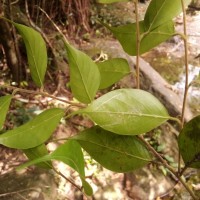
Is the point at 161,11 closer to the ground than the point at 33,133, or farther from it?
farther from it

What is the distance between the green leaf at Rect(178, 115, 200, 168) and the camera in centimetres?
30

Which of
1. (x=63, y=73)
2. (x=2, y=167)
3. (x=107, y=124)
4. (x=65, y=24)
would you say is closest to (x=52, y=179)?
(x=2, y=167)

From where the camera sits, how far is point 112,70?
1.44 feet

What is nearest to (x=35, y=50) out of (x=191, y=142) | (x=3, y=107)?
(x=3, y=107)

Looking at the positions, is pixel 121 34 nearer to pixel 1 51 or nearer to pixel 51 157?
pixel 51 157

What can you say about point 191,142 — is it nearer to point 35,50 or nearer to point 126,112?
point 126,112

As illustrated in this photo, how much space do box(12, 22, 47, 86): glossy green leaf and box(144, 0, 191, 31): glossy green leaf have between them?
0.50ft

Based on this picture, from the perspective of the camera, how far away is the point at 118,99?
0.31 meters

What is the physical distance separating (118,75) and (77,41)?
2970 mm

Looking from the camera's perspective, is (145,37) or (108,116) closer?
(108,116)

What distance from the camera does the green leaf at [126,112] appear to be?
0.97ft

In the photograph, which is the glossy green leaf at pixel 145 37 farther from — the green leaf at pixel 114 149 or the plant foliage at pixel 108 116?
the green leaf at pixel 114 149

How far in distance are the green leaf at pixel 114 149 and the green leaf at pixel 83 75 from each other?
1.8 inches

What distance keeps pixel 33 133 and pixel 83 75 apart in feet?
0.31
